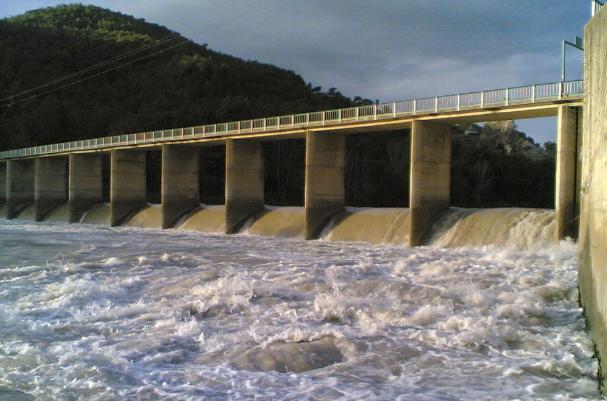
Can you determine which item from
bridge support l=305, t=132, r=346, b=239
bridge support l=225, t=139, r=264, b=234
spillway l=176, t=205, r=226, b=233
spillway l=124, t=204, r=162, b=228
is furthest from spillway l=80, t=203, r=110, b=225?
bridge support l=305, t=132, r=346, b=239

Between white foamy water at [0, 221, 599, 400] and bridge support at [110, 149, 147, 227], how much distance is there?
2717 centimetres

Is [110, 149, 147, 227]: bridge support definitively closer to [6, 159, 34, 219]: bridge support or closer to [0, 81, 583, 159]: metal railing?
[0, 81, 583, 159]: metal railing

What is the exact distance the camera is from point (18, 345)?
877cm

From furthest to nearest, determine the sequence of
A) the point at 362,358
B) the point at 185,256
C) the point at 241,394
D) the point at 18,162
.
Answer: the point at 18,162 → the point at 185,256 → the point at 362,358 → the point at 241,394

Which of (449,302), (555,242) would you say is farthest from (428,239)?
(449,302)

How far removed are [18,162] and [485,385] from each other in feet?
200

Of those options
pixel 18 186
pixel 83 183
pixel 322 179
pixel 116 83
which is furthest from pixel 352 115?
pixel 116 83

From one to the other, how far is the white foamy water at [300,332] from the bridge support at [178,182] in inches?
881

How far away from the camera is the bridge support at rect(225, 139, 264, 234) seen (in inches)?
1363

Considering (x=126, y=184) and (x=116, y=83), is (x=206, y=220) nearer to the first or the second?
(x=126, y=184)

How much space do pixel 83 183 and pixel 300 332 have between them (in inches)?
1766

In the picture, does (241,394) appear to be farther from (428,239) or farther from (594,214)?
(428,239)

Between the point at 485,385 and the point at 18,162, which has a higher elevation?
the point at 18,162

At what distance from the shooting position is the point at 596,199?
8.43m
